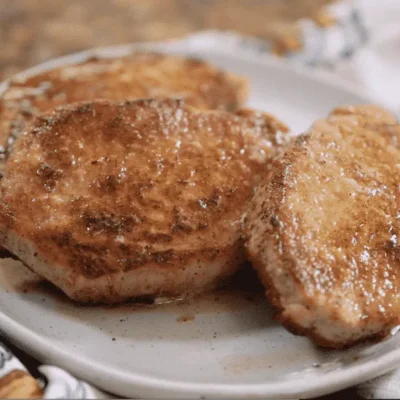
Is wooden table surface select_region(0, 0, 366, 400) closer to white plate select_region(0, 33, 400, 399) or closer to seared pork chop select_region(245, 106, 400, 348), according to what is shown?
seared pork chop select_region(245, 106, 400, 348)

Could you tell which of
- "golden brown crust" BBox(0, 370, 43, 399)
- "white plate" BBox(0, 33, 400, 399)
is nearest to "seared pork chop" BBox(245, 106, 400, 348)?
"white plate" BBox(0, 33, 400, 399)

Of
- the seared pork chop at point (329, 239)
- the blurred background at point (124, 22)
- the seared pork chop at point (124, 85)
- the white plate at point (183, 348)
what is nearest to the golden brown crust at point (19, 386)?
the white plate at point (183, 348)

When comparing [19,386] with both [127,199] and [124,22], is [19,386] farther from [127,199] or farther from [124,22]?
[124,22]

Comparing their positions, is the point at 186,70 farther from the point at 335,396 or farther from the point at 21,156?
the point at 335,396

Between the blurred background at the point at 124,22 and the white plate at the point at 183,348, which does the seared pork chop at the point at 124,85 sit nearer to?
the blurred background at the point at 124,22

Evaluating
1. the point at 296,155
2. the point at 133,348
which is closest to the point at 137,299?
the point at 133,348

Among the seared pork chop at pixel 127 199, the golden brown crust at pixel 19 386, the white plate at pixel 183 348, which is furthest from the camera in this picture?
the seared pork chop at pixel 127 199
